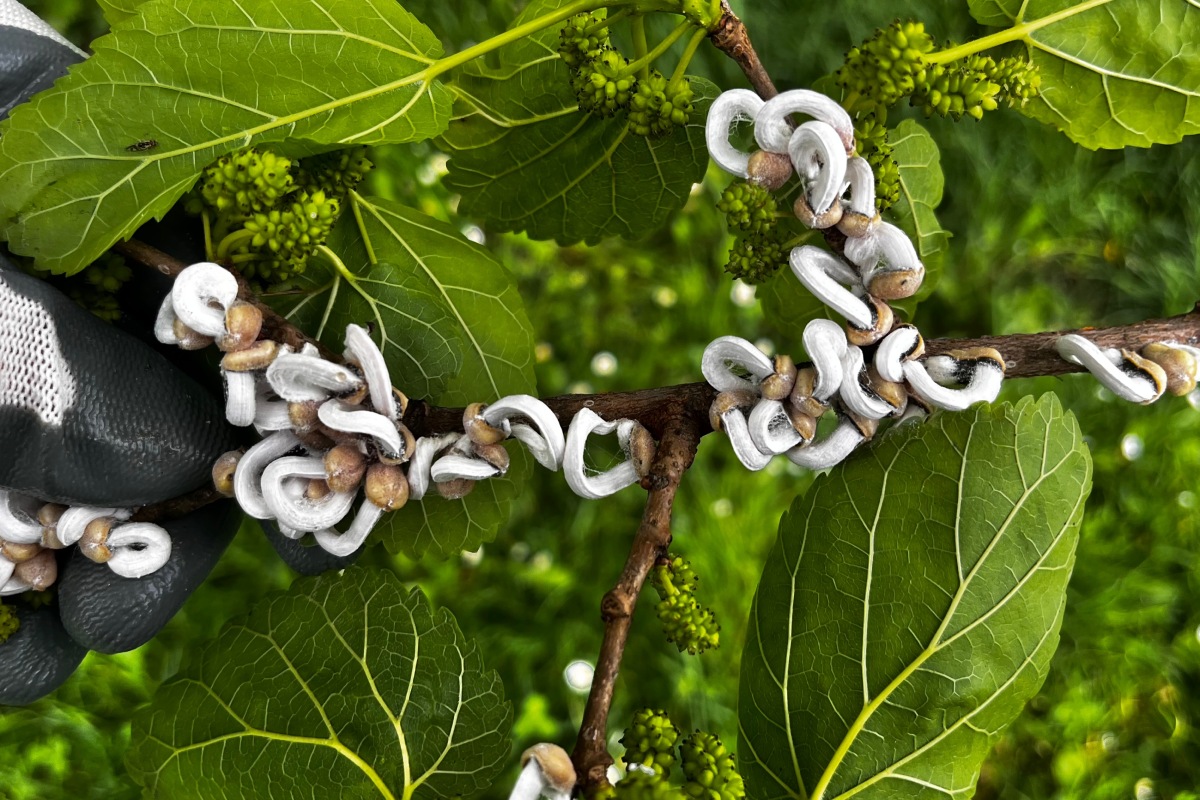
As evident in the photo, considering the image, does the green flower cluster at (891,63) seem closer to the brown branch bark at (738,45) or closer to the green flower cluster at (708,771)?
the brown branch bark at (738,45)

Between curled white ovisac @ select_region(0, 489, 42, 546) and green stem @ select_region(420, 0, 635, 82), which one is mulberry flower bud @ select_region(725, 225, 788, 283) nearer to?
green stem @ select_region(420, 0, 635, 82)

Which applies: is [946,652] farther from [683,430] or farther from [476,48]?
[476,48]

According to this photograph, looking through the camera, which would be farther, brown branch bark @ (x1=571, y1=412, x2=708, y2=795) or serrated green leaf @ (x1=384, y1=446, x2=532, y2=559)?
serrated green leaf @ (x1=384, y1=446, x2=532, y2=559)

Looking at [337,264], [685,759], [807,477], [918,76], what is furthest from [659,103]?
[807,477]

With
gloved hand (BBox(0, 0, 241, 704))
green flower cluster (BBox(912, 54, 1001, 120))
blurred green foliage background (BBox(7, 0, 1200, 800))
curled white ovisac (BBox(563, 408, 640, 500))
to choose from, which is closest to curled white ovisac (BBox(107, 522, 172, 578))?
gloved hand (BBox(0, 0, 241, 704))

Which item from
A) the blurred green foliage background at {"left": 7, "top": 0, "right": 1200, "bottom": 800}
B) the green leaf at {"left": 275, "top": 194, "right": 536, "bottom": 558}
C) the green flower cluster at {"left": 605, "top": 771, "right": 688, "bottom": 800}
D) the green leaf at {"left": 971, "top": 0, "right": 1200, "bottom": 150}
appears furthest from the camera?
the blurred green foliage background at {"left": 7, "top": 0, "right": 1200, "bottom": 800}

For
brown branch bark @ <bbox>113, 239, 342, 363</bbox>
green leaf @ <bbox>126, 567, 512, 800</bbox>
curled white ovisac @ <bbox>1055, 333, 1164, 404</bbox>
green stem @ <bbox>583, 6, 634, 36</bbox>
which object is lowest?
green leaf @ <bbox>126, 567, 512, 800</bbox>

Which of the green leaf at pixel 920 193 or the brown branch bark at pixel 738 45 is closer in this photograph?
the brown branch bark at pixel 738 45

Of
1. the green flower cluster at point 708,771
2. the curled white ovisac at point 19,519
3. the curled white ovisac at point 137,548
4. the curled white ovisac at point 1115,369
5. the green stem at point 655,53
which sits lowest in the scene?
the green flower cluster at point 708,771

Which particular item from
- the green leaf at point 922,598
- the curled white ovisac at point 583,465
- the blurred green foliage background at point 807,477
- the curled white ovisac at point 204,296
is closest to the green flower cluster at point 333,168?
the curled white ovisac at point 204,296
